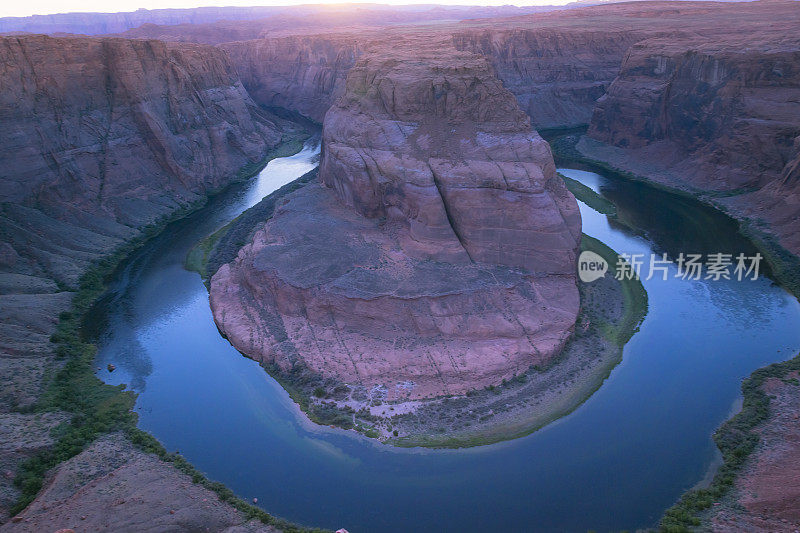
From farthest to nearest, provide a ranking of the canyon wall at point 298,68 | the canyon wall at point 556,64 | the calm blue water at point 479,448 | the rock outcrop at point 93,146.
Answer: the canyon wall at point 298,68, the canyon wall at point 556,64, the rock outcrop at point 93,146, the calm blue water at point 479,448

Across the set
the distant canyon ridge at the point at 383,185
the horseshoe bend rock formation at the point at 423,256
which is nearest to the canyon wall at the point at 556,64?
the distant canyon ridge at the point at 383,185

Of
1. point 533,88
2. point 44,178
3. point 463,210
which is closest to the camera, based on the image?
point 463,210

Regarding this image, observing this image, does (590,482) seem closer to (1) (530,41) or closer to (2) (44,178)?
(2) (44,178)

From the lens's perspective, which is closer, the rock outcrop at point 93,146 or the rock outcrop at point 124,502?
the rock outcrop at point 124,502

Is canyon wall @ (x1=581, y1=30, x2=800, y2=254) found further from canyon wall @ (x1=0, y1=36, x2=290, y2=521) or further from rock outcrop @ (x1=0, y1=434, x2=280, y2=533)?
canyon wall @ (x1=0, y1=36, x2=290, y2=521)

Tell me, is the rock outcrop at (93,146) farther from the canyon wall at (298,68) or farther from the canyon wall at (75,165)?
the canyon wall at (298,68)

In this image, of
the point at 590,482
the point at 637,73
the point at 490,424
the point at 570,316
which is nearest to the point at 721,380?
the point at 570,316
